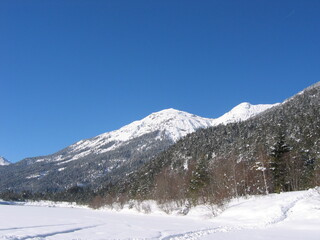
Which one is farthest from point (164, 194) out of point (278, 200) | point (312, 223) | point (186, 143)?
point (186, 143)

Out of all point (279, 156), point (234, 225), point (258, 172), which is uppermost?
point (279, 156)

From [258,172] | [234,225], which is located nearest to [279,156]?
[258,172]

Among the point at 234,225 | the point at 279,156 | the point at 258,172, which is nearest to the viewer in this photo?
the point at 234,225

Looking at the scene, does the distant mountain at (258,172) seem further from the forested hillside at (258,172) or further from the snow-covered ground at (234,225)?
the snow-covered ground at (234,225)

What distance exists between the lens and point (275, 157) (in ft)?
159

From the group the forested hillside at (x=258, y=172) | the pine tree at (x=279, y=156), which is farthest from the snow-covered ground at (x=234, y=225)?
the pine tree at (x=279, y=156)

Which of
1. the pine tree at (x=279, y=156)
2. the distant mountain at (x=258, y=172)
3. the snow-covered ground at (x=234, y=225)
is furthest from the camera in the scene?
the distant mountain at (x=258, y=172)

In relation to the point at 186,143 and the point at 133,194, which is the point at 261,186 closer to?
the point at 133,194

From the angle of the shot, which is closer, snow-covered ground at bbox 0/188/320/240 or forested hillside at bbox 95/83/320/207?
snow-covered ground at bbox 0/188/320/240

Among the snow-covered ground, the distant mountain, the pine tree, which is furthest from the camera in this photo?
the distant mountain

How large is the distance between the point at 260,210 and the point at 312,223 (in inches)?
356

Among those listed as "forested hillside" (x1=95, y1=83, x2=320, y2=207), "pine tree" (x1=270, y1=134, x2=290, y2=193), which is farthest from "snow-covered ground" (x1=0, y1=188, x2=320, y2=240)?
"pine tree" (x1=270, y1=134, x2=290, y2=193)

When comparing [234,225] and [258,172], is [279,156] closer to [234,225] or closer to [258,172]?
[258,172]

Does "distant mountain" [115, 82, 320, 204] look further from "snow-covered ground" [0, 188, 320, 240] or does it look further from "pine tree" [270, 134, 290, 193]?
"snow-covered ground" [0, 188, 320, 240]
